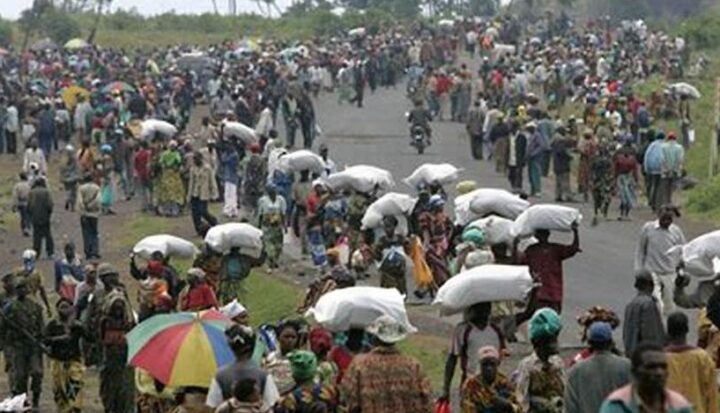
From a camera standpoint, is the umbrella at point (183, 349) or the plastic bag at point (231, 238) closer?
the umbrella at point (183, 349)

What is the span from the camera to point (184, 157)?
104 ft

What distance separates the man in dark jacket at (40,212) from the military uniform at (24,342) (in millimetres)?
10122

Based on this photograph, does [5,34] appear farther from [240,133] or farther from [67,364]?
[67,364]

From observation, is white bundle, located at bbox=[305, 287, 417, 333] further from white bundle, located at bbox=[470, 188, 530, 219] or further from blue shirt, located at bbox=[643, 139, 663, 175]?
blue shirt, located at bbox=[643, 139, 663, 175]

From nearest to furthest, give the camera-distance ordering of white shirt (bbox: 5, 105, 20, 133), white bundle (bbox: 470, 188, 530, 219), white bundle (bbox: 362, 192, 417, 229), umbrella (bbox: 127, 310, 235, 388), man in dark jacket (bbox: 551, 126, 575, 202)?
umbrella (bbox: 127, 310, 235, 388)
white bundle (bbox: 470, 188, 530, 219)
white bundle (bbox: 362, 192, 417, 229)
man in dark jacket (bbox: 551, 126, 575, 202)
white shirt (bbox: 5, 105, 20, 133)

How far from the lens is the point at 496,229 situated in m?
20.1

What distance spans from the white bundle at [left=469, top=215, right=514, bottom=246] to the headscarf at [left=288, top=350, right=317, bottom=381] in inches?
296

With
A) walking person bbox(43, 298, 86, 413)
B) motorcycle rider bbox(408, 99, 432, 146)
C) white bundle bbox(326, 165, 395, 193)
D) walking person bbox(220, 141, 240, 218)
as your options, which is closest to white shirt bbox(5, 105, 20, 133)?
motorcycle rider bbox(408, 99, 432, 146)

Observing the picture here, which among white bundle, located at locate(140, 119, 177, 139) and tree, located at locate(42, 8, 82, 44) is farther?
tree, located at locate(42, 8, 82, 44)

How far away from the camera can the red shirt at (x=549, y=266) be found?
18266 millimetres

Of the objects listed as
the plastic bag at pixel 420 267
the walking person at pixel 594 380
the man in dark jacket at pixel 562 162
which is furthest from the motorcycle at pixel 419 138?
the walking person at pixel 594 380

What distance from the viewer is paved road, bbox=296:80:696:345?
77.9 ft

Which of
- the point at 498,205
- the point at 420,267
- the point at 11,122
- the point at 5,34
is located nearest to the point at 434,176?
the point at 420,267

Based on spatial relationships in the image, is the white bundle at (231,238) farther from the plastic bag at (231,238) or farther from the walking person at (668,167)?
the walking person at (668,167)
